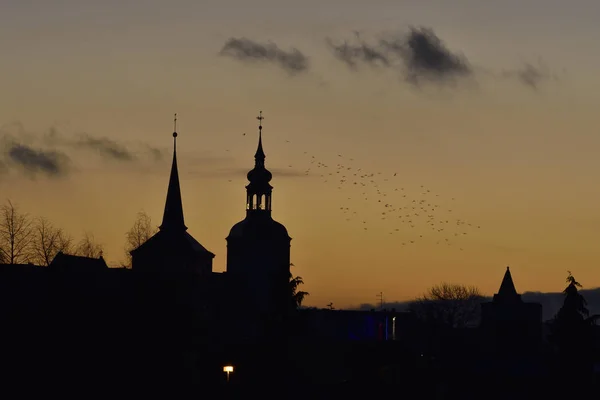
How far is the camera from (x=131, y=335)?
77250 mm

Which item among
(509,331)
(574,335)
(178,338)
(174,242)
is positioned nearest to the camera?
(178,338)

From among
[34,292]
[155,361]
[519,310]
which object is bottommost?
[155,361]

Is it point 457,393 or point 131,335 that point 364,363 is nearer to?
point 457,393

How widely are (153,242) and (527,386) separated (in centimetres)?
6523

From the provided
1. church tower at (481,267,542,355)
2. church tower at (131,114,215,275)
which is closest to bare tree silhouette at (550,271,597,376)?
church tower at (481,267,542,355)

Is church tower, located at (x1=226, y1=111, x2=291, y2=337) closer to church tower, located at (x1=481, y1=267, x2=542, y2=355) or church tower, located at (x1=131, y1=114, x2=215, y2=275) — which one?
church tower, located at (x1=131, y1=114, x2=215, y2=275)

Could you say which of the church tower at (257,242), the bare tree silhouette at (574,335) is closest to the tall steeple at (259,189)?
the church tower at (257,242)

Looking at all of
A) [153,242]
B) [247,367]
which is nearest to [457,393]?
[247,367]

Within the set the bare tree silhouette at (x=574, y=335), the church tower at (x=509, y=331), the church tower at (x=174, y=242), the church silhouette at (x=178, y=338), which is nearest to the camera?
the church silhouette at (x=178, y=338)

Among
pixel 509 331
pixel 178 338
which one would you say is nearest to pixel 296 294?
pixel 178 338

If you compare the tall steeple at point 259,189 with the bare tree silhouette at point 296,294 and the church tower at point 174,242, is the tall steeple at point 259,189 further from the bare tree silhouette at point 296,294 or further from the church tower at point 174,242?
the bare tree silhouette at point 296,294

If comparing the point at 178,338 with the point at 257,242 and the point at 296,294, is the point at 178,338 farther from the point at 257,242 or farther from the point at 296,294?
the point at 257,242

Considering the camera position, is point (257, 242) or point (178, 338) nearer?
point (178, 338)

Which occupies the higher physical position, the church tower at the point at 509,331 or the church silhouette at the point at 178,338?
Result: the church tower at the point at 509,331
